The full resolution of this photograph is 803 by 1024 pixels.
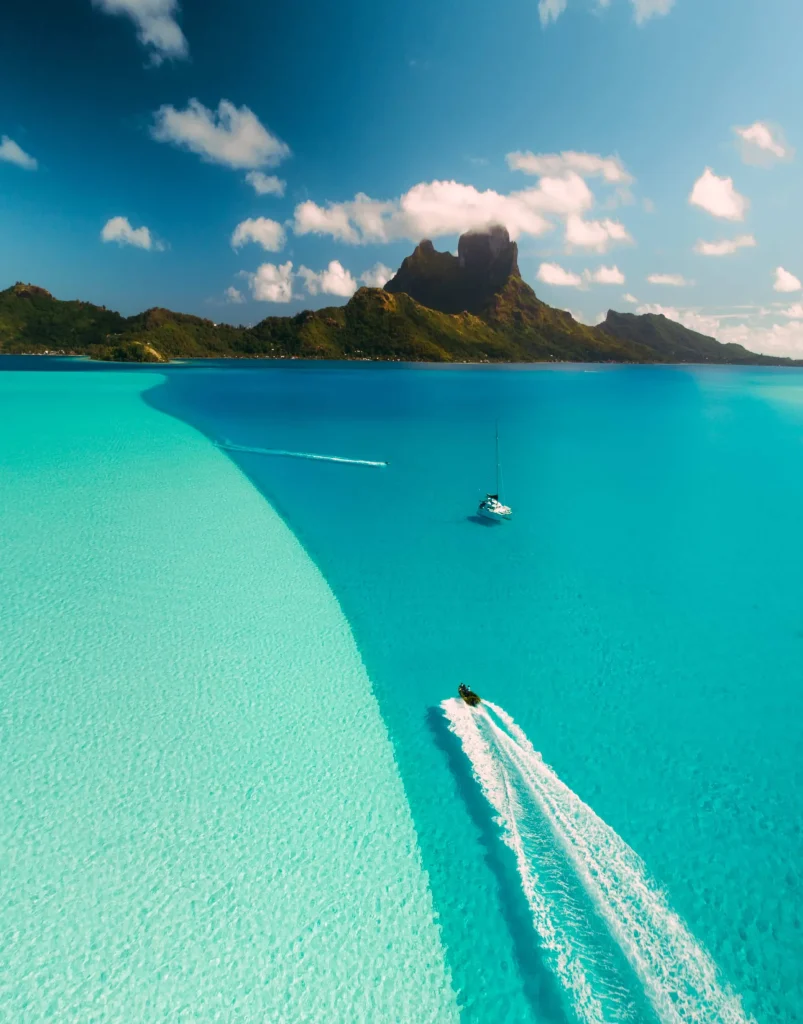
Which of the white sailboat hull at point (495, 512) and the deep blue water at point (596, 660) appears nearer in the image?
the deep blue water at point (596, 660)

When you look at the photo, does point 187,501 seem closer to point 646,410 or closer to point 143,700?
point 143,700

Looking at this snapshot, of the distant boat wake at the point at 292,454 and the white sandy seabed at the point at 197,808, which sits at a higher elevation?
the distant boat wake at the point at 292,454

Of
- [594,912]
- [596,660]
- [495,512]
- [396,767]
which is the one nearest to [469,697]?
[396,767]

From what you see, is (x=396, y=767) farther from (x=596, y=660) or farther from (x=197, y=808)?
(x=596, y=660)

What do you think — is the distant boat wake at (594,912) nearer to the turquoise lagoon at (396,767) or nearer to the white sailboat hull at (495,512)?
the turquoise lagoon at (396,767)

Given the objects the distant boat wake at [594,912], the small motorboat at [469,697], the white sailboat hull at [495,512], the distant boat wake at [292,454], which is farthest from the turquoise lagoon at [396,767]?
the distant boat wake at [292,454]

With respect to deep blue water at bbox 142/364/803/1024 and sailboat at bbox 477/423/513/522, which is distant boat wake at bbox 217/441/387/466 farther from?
sailboat at bbox 477/423/513/522

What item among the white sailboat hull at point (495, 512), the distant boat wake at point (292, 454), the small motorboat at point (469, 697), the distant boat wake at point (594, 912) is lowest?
the distant boat wake at point (594, 912)
